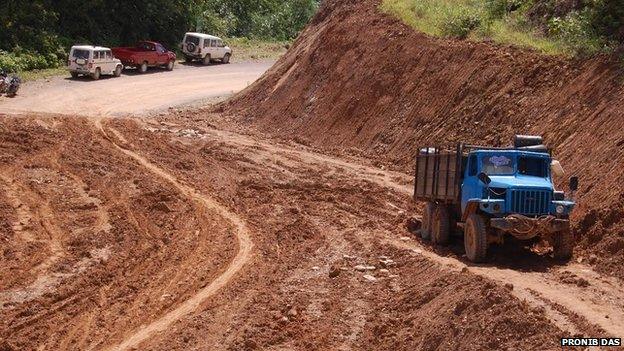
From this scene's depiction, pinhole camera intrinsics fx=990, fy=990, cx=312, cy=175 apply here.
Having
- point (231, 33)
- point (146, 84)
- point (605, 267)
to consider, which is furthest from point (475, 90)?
point (231, 33)

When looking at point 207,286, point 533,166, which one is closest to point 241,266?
point 207,286

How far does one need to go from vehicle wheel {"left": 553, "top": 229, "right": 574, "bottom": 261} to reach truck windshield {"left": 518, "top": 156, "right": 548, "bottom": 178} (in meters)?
1.29

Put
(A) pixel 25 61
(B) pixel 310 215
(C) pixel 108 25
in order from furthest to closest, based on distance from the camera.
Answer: (C) pixel 108 25 < (A) pixel 25 61 < (B) pixel 310 215

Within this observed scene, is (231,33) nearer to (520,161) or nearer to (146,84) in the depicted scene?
(146,84)

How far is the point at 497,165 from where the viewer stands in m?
17.8

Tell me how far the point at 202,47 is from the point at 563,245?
40.5 metres

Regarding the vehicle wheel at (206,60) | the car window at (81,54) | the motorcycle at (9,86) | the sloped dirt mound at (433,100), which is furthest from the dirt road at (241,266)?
the vehicle wheel at (206,60)

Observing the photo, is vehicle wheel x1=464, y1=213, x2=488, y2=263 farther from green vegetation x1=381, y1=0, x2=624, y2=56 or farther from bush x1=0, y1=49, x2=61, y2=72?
bush x1=0, y1=49, x2=61, y2=72

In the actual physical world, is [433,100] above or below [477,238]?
above

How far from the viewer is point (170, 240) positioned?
2042 centimetres

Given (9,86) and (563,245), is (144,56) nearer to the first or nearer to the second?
(9,86)

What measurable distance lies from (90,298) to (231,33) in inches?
2319

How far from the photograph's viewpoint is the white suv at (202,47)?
55406 millimetres

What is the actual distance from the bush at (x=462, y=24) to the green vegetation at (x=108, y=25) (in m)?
21.4
